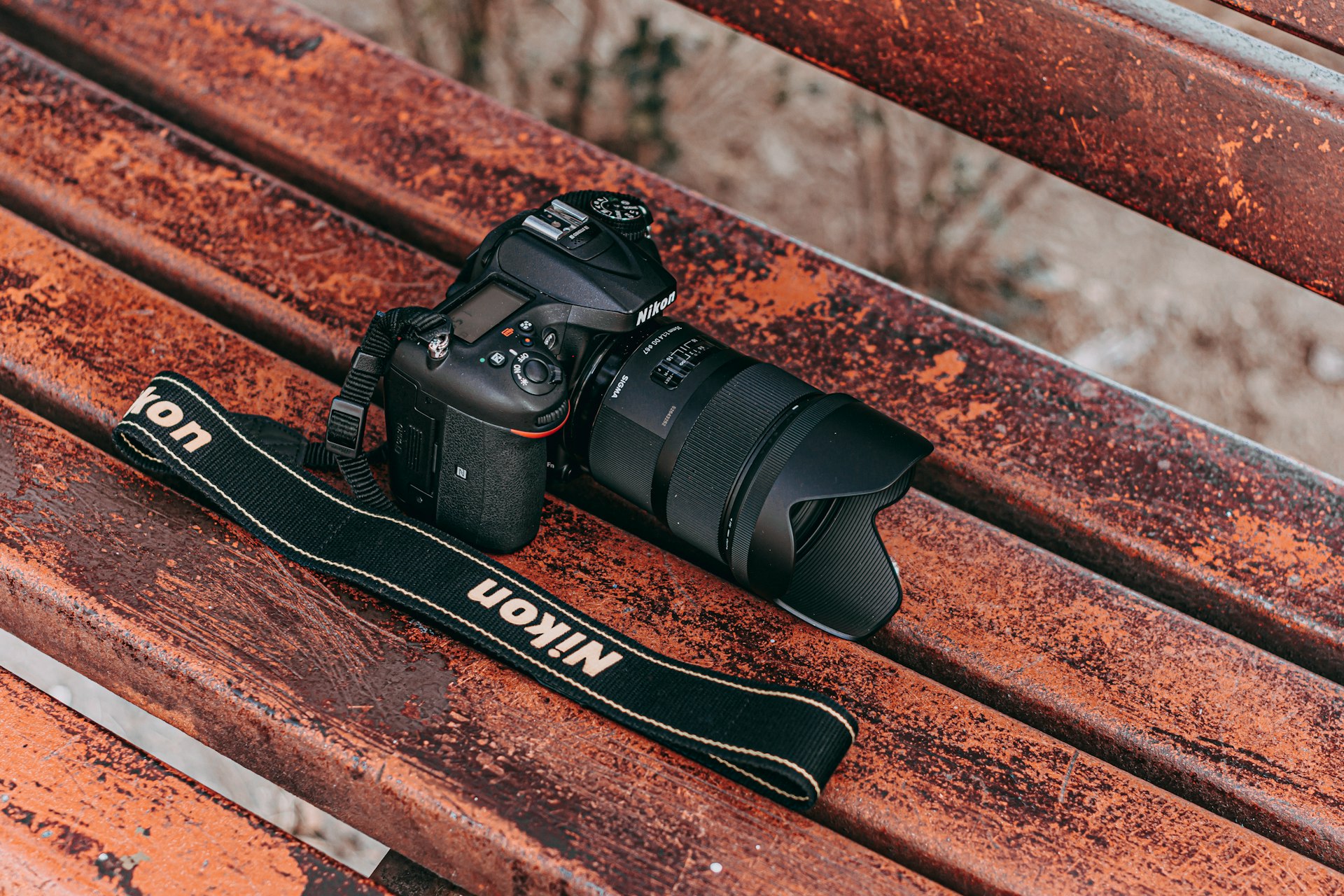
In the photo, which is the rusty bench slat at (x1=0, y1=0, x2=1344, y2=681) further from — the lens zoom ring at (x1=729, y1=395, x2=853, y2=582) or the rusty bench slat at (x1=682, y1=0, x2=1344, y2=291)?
the lens zoom ring at (x1=729, y1=395, x2=853, y2=582)

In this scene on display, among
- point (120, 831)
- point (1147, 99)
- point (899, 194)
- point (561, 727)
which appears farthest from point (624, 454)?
point (899, 194)

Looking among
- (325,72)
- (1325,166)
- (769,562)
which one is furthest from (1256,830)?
(325,72)

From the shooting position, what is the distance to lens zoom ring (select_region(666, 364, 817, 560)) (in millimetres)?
A: 985

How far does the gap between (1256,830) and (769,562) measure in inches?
19.0

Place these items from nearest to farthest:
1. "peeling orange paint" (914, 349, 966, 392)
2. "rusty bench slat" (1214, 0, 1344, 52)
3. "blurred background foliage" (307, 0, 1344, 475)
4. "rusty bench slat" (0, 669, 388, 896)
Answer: "rusty bench slat" (0, 669, 388, 896) < "rusty bench slat" (1214, 0, 1344, 52) < "peeling orange paint" (914, 349, 966, 392) < "blurred background foliage" (307, 0, 1344, 475)

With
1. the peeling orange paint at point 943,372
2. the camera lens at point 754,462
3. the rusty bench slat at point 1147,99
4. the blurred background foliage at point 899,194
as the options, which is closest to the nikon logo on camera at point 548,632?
the camera lens at point 754,462

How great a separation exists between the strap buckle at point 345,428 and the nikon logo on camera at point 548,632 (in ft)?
0.57

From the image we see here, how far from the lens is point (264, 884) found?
2.88 feet

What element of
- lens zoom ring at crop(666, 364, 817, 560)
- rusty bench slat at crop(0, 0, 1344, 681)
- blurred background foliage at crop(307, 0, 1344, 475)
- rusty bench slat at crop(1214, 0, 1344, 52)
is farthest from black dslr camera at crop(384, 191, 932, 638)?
blurred background foliage at crop(307, 0, 1344, 475)

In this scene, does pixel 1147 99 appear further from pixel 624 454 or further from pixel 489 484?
pixel 489 484

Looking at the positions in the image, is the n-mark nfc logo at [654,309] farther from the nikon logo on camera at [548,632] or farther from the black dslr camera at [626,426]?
the nikon logo on camera at [548,632]

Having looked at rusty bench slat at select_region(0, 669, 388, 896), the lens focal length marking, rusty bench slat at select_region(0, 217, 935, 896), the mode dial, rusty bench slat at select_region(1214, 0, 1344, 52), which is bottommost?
rusty bench slat at select_region(0, 669, 388, 896)

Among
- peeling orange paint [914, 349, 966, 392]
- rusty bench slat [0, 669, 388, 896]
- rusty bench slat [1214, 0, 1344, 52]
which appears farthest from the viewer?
peeling orange paint [914, 349, 966, 392]

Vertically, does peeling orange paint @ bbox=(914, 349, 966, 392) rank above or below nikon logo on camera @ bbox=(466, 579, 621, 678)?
above
